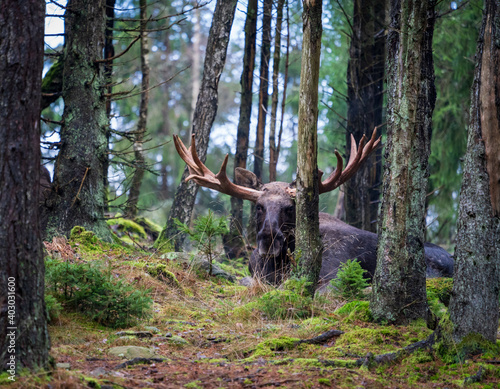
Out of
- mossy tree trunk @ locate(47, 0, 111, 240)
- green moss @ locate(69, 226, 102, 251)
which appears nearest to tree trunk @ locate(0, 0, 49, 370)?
green moss @ locate(69, 226, 102, 251)

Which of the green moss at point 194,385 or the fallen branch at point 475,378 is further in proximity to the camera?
the fallen branch at point 475,378

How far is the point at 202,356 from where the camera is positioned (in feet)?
14.9

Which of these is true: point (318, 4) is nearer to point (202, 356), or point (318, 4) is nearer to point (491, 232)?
point (491, 232)

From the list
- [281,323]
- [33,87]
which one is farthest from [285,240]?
[33,87]

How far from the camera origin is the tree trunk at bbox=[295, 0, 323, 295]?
20.2 ft

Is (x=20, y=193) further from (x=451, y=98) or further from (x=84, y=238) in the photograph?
(x=451, y=98)

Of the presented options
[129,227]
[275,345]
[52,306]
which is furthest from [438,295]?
[129,227]

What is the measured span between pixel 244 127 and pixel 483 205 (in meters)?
8.62

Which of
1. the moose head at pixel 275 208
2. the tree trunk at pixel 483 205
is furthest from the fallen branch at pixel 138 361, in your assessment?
the moose head at pixel 275 208

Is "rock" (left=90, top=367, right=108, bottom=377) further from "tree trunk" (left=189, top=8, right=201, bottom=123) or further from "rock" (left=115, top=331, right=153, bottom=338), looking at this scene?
"tree trunk" (left=189, top=8, right=201, bottom=123)

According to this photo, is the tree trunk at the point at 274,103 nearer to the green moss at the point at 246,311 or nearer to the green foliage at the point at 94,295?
the green moss at the point at 246,311

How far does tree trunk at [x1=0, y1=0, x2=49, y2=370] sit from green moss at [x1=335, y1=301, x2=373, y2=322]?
3101 mm

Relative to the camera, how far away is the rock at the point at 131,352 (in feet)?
13.8

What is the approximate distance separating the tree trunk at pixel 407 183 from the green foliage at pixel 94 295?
2.47 metres
